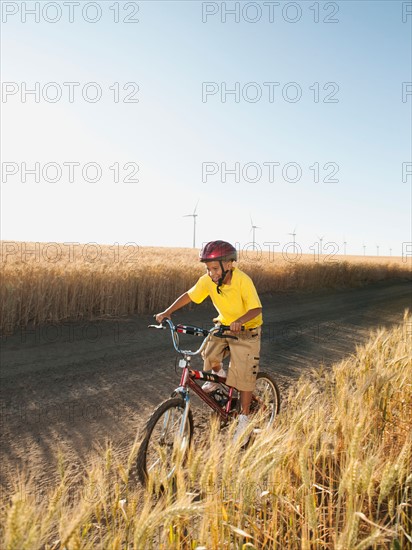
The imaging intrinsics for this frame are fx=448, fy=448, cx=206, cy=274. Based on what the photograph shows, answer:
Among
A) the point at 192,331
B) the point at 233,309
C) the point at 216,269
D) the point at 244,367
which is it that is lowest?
the point at 244,367

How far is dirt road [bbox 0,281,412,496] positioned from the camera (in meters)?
4.72

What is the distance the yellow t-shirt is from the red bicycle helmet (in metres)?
0.30

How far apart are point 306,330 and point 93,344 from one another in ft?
18.5

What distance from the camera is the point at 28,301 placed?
10.2 metres

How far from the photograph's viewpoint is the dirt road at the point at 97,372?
4723 mm

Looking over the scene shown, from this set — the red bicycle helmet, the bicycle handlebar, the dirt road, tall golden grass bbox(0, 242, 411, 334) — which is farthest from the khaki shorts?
tall golden grass bbox(0, 242, 411, 334)

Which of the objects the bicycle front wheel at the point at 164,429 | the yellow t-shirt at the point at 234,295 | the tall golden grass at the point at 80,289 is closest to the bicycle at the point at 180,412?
the bicycle front wheel at the point at 164,429

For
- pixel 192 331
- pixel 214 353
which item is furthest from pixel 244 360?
pixel 192 331

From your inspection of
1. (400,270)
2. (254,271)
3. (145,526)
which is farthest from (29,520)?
(400,270)

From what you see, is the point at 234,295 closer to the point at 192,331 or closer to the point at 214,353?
the point at 214,353

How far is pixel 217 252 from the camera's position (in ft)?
14.0

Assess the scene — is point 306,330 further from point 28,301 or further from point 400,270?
point 400,270

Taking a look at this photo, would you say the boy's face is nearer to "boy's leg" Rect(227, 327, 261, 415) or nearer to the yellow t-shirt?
the yellow t-shirt

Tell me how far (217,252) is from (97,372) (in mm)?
3857
